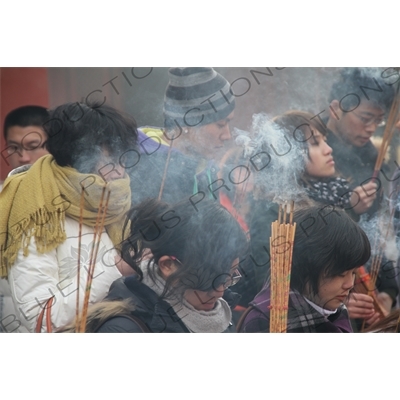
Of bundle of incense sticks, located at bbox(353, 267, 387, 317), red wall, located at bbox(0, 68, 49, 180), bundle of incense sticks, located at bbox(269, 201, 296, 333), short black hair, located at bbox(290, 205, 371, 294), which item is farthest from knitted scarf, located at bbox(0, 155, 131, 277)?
bundle of incense sticks, located at bbox(353, 267, 387, 317)

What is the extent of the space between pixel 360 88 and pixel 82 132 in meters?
1.50

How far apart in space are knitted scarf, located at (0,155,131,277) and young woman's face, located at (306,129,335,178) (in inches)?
41.8

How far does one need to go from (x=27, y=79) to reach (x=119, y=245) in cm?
99

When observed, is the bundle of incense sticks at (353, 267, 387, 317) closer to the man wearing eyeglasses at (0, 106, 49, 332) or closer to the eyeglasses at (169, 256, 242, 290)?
the eyeglasses at (169, 256, 242, 290)

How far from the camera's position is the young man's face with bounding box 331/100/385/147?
446cm

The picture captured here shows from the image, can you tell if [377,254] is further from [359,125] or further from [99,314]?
[99,314]

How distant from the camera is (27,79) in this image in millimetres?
4328

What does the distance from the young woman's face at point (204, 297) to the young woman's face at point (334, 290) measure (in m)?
0.49

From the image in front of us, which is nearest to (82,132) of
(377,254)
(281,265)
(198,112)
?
(198,112)

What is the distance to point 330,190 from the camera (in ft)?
14.6

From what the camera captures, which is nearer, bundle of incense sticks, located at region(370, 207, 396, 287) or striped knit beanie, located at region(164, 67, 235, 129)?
striped knit beanie, located at region(164, 67, 235, 129)

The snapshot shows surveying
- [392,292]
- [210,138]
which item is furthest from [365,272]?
[210,138]

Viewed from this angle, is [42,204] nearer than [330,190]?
Yes

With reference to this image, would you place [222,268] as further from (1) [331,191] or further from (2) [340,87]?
(2) [340,87]
